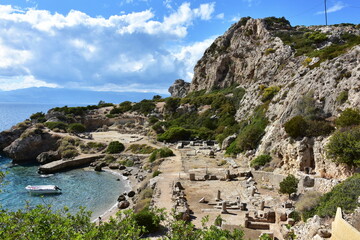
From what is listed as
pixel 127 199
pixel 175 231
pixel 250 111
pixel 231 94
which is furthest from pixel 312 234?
pixel 231 94

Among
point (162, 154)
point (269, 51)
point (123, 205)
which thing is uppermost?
point (269, 51)

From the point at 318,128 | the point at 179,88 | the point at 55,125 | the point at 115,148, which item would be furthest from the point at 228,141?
the point at 179,88

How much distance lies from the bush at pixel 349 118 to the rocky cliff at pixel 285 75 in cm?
192

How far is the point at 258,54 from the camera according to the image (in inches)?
2478

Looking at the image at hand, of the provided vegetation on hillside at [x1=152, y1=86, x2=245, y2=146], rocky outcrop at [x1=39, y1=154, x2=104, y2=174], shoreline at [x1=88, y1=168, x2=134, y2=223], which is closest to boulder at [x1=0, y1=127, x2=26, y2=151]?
rocky outcrop at [x1=39, y1=154, x2=104, y2=174]

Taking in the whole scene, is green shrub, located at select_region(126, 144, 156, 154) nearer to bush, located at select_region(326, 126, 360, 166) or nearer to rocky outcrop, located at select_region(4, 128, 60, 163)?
rocky outcrop, located at select_region(4, 128, 60, 163)

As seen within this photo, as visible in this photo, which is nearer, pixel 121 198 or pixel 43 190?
pixel 121 198

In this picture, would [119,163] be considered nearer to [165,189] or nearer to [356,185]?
[165,189]

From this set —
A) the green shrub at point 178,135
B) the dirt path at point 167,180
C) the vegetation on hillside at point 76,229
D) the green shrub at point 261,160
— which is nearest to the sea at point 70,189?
the dirt path at point 167,180

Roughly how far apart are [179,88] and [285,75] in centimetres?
6780

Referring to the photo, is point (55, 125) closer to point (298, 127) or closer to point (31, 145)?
point (31, 145)

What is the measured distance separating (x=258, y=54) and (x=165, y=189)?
4829 centimetres

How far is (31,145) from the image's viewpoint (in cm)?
5541

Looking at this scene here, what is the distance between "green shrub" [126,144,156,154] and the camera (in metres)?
50.0
